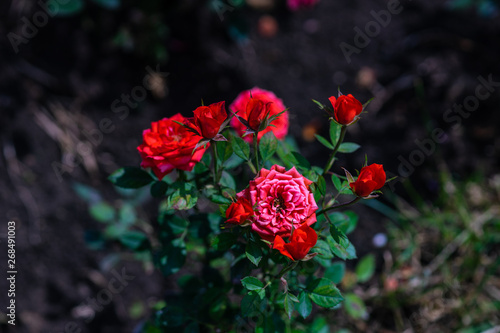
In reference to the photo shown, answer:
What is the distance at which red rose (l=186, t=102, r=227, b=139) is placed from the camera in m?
0.83

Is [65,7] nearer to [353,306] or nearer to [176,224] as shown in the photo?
[176,224]

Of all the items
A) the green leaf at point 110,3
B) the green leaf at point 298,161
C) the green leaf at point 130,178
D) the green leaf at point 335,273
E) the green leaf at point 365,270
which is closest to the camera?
the green leaf at point 298,161

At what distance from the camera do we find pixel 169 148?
910mm

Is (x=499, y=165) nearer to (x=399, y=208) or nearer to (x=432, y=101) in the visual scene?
(x=432, y=101)

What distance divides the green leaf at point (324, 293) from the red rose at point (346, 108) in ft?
1.22

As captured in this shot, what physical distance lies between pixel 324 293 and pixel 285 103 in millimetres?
1509

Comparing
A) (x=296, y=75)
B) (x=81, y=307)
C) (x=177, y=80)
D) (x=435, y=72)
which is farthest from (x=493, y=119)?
(x=81, y=307)

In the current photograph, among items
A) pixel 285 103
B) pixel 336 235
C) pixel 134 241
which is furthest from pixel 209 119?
pixel 285 103

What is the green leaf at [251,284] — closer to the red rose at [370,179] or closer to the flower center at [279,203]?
the flower center at [279,203]

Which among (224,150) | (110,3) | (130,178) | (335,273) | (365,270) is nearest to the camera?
(224,150)

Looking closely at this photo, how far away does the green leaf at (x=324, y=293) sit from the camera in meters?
0.91

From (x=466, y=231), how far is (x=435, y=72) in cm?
94

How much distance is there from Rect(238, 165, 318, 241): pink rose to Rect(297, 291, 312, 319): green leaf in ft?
0.62

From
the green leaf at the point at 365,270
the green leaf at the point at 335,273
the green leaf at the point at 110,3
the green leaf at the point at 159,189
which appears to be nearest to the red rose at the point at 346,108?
the green leaf at the point at 159,189
